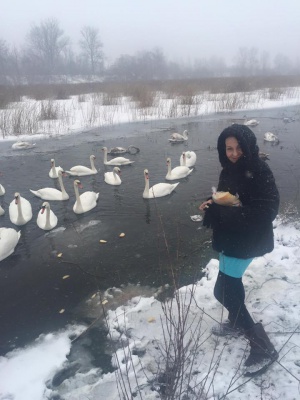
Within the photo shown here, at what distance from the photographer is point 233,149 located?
2.62 metres

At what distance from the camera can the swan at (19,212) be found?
22.1ft

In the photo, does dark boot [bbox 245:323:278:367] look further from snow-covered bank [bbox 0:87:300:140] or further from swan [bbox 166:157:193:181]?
snow-covered bank [bbox 0:87:300:140]

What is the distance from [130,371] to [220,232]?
1592mm

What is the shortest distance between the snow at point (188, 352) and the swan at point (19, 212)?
11.8 ft

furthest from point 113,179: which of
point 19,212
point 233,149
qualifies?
point 233,149

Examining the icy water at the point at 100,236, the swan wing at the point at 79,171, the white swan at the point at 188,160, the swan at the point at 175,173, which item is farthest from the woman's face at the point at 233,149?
the swan wing at the point at 79,171

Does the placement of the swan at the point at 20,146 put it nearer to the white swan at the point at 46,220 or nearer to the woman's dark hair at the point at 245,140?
the white swan at the point at 46,220

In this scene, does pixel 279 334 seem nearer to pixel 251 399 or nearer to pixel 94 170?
pixel 251 399

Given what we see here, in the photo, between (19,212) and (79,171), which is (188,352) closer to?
(19,212)

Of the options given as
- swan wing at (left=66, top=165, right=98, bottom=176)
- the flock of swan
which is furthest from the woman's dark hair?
swan wing at (left=66, top=165, right=98, bottom=176)

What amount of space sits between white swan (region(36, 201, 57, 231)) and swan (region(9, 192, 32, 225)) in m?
0.32

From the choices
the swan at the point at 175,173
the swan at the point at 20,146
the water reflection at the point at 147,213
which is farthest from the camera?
the swan at the point at 20,146

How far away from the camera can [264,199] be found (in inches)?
97.3

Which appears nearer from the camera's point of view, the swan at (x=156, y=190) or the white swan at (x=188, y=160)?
the swan at (x=156, y=190)
